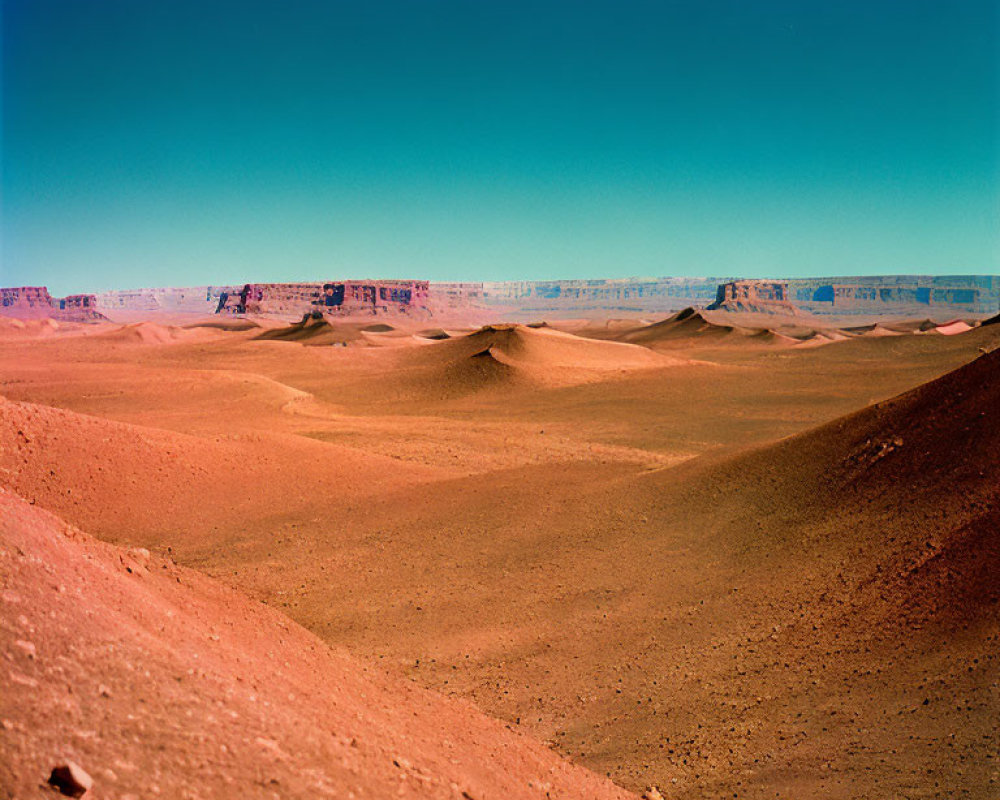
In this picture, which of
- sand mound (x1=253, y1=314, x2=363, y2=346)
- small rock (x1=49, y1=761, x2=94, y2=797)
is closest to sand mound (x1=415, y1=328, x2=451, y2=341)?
sand mound (x1=253, y1=314, x2=363, y2=346)

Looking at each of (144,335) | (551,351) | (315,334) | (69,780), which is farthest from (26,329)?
(69,780)

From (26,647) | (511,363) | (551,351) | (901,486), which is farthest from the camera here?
(551,351)

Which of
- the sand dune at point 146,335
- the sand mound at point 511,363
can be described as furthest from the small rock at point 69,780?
the sand dune at point 146,335

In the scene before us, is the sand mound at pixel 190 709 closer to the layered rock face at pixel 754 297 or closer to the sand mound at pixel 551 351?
the sand mound at pixel 551 351

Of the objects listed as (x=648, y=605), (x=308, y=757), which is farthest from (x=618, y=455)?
(x=308, y=757)

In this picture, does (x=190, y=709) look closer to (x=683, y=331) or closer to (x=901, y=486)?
(x=901, y=486)

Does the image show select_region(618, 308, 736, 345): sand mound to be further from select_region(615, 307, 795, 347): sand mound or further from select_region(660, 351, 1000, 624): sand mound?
select_region(660, 351, 1000, 624): sand mound
